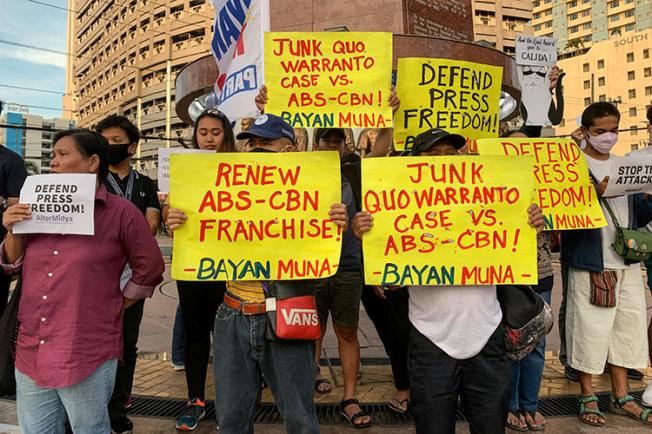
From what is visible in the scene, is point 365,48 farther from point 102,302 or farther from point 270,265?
point 102,302

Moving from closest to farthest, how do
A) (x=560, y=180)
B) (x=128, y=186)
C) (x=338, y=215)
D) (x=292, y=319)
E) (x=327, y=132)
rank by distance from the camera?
(x=292, y=319) → (x=338, y=215) → (x=560, y=180) → (x=128, y=186) → (x=327, y=132)

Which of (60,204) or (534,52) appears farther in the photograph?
(534,52)

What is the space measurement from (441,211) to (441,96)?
130 centimetres

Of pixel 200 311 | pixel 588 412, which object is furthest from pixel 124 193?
pixel 588 412

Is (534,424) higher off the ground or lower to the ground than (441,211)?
lower

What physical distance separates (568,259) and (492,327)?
174 centimetres

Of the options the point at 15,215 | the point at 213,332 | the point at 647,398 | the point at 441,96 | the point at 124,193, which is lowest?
the point at 647,398

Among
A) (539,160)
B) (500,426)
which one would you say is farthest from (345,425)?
(539,160)

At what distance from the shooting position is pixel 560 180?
305cm

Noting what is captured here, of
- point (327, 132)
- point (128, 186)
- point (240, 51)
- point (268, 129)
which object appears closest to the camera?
point (268, 129)

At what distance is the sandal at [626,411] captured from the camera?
3.35 metres

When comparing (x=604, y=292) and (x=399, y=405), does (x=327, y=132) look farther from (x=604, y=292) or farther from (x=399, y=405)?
(x=604, y=292)

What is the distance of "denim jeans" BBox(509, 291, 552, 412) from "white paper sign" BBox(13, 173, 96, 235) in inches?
111

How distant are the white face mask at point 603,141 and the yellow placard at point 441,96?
2.46ft
